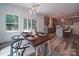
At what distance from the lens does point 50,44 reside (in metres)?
1.77

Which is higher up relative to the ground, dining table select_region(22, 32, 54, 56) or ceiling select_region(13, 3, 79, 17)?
ceiling select_region(13, 3, 79, 17)

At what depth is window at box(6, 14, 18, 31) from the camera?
1.71 m

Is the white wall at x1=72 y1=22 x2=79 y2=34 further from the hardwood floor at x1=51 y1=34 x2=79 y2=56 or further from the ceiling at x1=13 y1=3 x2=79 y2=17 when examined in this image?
the ceiling at x1=13 y1=3 x2=79 y2=17

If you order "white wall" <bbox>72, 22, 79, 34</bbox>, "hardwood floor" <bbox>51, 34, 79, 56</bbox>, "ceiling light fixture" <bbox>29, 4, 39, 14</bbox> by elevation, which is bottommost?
"hardwood floor" <bbox>51, 34, 79, 56</bbox>

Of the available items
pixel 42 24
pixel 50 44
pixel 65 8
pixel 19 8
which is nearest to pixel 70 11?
pixel 65 8

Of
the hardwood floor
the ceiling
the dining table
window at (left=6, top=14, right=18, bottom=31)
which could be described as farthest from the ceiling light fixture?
the hardwood floor

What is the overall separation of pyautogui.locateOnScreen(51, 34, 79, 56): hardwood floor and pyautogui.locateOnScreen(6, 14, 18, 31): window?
0.64 metres

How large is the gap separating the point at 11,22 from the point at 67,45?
93cm

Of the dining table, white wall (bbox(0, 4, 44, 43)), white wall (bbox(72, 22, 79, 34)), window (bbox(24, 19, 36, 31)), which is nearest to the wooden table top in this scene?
the dining table

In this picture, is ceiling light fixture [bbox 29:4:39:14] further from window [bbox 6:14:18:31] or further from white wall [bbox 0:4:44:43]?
window [bbox 6:14:18:31]

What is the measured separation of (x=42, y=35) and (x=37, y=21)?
0.79 feet

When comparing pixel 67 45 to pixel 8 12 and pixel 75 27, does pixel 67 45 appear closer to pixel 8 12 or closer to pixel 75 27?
pixel 75 27

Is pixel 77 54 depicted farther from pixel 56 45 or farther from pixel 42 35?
pixel 42 35

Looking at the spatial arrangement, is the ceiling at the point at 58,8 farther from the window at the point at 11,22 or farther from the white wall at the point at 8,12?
the window at the point at 11,22
